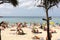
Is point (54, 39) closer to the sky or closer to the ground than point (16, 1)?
closer to the ground

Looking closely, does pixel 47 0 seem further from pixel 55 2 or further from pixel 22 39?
pixel 22 39

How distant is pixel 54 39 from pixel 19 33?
4.34m

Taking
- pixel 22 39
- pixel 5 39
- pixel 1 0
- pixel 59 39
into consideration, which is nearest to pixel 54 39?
pixel 59 39

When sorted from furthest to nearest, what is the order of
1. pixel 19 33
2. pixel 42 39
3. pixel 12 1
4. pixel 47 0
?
1. pixel 19 33
2. pixel 42 39
3. pixel 12 1
4. pixel 47 0

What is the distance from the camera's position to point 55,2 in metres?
8.79

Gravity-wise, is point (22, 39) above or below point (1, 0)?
below

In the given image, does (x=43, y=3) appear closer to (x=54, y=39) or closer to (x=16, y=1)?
(x=16, y=1)

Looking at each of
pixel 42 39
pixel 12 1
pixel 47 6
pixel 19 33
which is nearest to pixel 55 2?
pixel 47 6

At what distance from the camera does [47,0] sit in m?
8.66

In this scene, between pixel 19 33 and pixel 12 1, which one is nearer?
pixel 12 1

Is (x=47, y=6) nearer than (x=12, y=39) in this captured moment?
Yes

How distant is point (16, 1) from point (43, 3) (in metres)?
1.72

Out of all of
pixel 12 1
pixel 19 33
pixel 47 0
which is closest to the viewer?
pixel 47 0

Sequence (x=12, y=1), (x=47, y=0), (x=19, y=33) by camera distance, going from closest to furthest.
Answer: (x=47, y=0), (x=12, y=1), (x=19, y=33)
